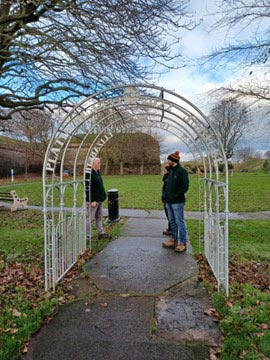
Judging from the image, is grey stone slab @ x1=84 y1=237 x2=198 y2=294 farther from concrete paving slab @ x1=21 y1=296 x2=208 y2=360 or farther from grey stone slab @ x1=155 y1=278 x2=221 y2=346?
concrete paving slab @ x1=21 y1=296 x2=208 y2=360

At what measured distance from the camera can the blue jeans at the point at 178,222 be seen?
5.75m

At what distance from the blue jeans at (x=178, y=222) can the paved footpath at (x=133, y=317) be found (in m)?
0.54

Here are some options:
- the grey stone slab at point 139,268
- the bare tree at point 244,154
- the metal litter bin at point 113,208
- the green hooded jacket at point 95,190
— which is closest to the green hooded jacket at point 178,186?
the grey stone slab at point 139,268

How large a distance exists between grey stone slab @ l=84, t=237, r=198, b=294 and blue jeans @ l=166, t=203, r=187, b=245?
347 mm

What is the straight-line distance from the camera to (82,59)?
6016 millimetres

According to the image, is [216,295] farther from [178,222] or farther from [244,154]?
[244,154]

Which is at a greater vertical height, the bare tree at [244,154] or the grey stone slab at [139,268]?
the bare tree at [244,154]

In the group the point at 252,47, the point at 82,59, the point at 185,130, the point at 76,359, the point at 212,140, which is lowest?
the point at 76,359

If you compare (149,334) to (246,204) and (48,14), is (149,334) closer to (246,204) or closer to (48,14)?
(48,14)

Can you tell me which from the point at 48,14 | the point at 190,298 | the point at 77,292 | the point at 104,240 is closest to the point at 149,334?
the point at 190,298

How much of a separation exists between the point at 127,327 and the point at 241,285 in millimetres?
2011

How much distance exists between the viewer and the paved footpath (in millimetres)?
2840

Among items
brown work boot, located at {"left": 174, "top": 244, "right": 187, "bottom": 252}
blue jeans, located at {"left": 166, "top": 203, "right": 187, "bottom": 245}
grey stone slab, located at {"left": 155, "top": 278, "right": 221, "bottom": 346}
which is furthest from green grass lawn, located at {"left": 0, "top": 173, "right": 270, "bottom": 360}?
blue jeans, located at {"left": 166, "top": 203, "right": 187, "bottom": 245}

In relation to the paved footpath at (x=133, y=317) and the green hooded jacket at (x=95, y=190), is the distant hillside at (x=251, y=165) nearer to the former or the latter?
the green hooded jacket at (x=95, y=190)
